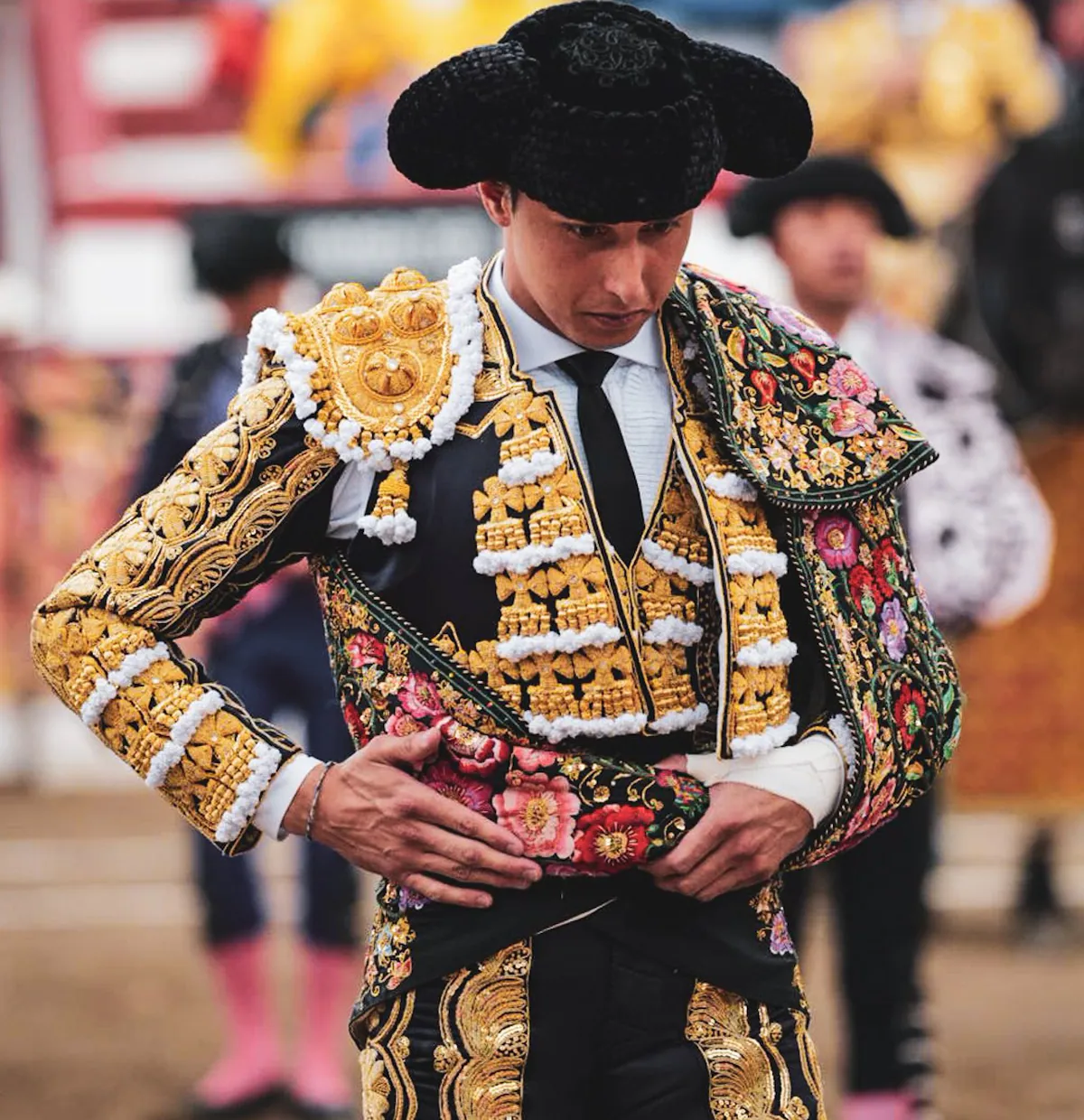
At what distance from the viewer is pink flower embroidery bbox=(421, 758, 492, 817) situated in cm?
244

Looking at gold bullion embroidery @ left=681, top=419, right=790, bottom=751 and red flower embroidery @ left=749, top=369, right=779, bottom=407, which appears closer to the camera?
gold bullion embroidery @ left=681, top=419, right=790, bottom=751

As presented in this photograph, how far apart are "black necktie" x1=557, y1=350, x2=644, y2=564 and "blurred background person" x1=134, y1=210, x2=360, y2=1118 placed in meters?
2.60

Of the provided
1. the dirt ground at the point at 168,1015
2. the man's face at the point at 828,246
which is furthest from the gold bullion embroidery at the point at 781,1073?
the dirt ground at the point at 168,1015

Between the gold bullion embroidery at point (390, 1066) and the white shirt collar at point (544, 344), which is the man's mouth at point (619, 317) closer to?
the white shirt collar at point (544, 344)

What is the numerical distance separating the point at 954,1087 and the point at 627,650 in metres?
3.10

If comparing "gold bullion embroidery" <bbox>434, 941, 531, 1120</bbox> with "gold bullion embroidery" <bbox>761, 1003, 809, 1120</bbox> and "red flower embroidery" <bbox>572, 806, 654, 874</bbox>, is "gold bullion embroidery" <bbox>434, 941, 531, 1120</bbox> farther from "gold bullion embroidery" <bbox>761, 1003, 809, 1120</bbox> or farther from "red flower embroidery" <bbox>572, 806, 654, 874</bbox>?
"gold bullion embroidery" <bbox>761, 1003, 809, 1120</bbox>

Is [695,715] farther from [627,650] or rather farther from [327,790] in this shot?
[327,790]

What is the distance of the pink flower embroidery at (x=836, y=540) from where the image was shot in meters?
2.53

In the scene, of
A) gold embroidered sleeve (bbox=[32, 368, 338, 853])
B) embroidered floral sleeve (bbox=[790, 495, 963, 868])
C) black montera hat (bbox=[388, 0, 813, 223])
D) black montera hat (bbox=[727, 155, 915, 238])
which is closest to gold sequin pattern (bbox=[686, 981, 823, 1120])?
embroidered floral sleeve (bbox=[790, 495, 963, 868])

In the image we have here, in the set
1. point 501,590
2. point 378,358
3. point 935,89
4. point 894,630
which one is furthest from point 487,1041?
point 935,89

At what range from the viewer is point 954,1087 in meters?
5.26

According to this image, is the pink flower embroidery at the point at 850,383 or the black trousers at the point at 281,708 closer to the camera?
the pink flower embroidery at the point at 850,383

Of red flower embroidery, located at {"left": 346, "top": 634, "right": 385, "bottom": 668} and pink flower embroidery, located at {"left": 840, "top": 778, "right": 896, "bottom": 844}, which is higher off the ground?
red flower embroidery, located at {"left": 346, "top": 634, "right": 385, "bottom": 668}

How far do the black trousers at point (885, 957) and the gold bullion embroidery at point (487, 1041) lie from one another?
209cm
